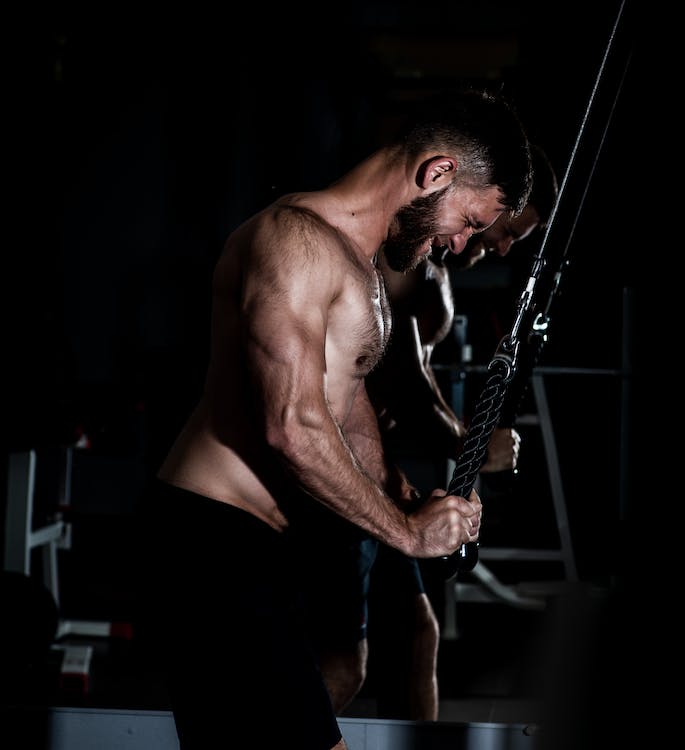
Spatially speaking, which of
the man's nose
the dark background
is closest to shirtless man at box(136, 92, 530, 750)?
the man's nose

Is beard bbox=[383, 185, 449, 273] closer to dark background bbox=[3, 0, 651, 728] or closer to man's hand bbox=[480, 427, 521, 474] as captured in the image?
man's hand bbox=[480, 427, 521, 474]

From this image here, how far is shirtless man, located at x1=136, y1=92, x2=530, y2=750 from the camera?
119 cm

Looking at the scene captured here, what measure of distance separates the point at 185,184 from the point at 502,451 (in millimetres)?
3760

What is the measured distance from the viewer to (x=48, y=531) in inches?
138

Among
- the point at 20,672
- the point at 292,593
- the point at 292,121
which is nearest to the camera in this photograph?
the point at 292,593

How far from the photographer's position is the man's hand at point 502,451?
1.77 metres

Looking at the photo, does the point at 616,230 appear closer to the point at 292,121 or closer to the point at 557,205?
the point at 292,121

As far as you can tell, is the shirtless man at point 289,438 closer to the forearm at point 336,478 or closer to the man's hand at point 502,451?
the forearm at point 336,478

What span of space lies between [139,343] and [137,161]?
1.11 m

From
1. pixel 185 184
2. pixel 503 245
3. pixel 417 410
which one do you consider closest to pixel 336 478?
pixel 417 410

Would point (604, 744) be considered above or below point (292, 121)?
below

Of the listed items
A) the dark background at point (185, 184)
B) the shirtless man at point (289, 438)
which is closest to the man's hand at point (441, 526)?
the shirtless man at point (289, 438)

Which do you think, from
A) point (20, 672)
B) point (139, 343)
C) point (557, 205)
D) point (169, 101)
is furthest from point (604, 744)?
point (169, 101)

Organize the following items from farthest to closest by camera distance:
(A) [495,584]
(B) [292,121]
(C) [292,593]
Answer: (B) [292,121], (A) [495,584], (C) [292,593]
